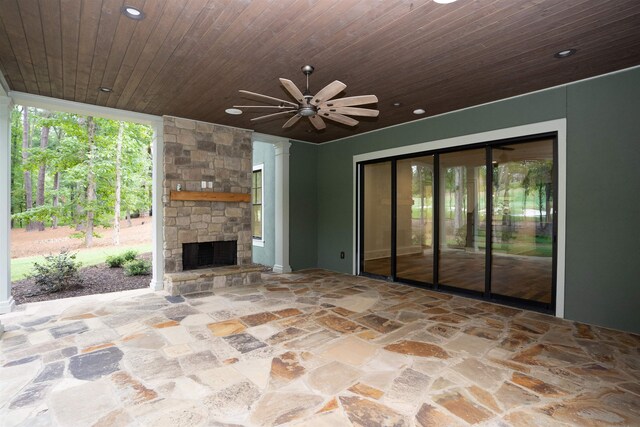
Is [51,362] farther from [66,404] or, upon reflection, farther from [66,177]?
[66,177]

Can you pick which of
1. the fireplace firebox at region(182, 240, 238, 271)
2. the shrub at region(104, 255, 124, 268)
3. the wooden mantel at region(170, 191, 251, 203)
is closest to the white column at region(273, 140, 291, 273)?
the wooden mantel at region(170, 191, 251, 203)

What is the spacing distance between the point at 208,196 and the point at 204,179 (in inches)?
13.4

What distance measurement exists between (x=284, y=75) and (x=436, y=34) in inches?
63.9

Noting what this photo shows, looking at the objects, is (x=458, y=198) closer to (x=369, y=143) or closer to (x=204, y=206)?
(x=369, y=143)

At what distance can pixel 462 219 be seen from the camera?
5.05 meters

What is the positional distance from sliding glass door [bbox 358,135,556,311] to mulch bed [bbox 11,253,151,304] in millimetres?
4463

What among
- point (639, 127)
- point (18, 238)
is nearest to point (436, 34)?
point (639, 127)

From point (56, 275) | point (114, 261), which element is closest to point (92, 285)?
point (56, 275)

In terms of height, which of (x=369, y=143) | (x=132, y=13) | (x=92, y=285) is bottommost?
(x=92, y=285)

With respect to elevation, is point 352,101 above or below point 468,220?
above

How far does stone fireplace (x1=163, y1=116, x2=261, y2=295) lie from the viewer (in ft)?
17.2

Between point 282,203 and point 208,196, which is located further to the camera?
point 282,203

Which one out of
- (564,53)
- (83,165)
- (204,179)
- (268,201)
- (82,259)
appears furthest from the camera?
(83,165)

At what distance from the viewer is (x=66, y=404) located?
2.16m
